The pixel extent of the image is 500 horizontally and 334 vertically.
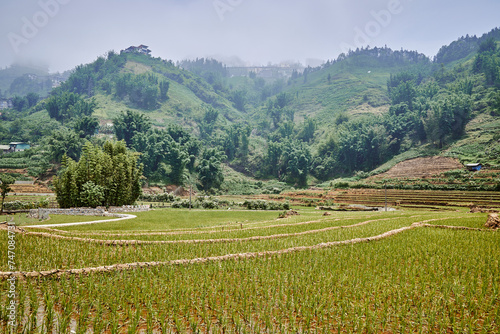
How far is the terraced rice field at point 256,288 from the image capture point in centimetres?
539

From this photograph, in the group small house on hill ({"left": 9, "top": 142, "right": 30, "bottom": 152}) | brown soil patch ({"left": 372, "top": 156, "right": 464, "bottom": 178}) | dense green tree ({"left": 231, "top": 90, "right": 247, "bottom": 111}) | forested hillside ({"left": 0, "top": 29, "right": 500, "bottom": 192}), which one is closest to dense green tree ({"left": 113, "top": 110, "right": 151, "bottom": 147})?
forested hillside ({"left": 0, "top": 29, "right": 500, "bottom": 192})

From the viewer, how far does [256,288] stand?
7219 millimetres

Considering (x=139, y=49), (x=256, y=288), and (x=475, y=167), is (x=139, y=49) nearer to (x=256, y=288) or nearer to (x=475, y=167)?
(x=475, y=167)

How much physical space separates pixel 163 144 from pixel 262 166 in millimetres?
34445

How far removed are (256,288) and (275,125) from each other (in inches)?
5203

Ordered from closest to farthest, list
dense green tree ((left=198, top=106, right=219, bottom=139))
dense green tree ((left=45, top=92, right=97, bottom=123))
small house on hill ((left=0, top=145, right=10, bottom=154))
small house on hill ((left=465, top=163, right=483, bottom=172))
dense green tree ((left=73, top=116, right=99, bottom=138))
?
small house on hill ((left=465, top=163, right=483, bottom=172)) < small house on hill ((left=0, top=145, right=10, bottom=154)) < dense green tree ((left=73, top=116, right=99, bottom=138)) < dense green tree ((left=45, top=92, right=97, bottom=123)) < dense green tree ((left=198, top=106, right=219, bottom=139))

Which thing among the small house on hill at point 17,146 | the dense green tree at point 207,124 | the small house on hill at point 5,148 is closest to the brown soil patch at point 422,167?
the dense green tree at point 207,124

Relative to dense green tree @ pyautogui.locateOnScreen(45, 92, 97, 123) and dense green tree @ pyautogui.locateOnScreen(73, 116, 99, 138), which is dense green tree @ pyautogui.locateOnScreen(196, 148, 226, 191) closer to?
dense green tree @ pyautogui.locateOnScreen(73, 116, 99, 138)

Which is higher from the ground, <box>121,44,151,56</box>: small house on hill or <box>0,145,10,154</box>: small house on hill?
<box>121,44,151,56</box>: small house on hill

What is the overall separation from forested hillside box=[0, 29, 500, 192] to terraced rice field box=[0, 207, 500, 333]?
5622cm

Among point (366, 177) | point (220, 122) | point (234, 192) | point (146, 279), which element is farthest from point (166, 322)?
point (220, 122)

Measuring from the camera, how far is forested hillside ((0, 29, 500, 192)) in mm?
74000

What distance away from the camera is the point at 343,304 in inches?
241

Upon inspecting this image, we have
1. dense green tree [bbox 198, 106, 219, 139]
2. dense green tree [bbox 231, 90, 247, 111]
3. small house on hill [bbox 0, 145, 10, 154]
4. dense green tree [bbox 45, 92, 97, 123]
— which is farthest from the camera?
dense green tree [bbox 231, 90, 247, 111]
